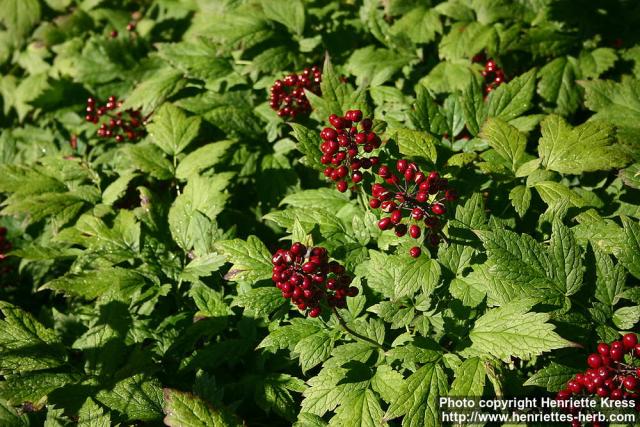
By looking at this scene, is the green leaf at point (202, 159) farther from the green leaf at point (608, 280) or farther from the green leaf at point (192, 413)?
the green leaf at point (608, 280)

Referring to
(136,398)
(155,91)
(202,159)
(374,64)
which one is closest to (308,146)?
(202,159)

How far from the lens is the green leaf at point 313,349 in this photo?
265 centimetres

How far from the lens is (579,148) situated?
300 centimetres

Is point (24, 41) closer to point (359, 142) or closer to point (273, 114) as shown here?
point (273, 114)

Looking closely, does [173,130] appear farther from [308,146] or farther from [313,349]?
[313,349]

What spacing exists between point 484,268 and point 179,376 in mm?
1946

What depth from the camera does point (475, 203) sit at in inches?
108

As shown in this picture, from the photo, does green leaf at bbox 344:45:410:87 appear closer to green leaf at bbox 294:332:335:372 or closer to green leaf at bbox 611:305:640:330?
green leaf at bbox 294:332:335:372

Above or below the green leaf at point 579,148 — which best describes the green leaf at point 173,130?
below

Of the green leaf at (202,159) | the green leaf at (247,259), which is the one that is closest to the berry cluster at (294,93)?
the green leaf at (202,159)

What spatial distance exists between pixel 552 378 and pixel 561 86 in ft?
7.82

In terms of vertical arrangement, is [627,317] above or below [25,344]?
above

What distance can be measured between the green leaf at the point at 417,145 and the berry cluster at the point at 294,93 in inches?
40.1

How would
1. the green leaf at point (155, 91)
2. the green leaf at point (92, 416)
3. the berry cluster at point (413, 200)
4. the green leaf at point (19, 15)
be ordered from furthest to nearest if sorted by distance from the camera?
the green leaf at point (19, 15)
the green leaf at point (155, 91)
the green leaf at point (92, 416)
the berry cluster at point (413, 200)
